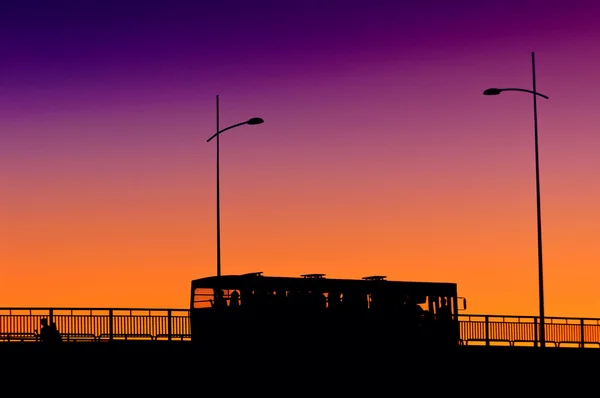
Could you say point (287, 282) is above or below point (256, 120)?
below

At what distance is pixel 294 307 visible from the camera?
33375mm

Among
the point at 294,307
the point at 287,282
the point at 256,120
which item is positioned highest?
the point at 256,120

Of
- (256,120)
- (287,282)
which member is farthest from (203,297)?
(256,120)

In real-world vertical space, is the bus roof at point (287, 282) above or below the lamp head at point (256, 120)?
below

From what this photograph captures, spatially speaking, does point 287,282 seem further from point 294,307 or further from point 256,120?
point 256,120

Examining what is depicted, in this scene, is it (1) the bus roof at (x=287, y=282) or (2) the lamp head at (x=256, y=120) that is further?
(2) the lamp head at (x=256, y=120)

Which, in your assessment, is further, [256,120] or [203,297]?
[256,120]

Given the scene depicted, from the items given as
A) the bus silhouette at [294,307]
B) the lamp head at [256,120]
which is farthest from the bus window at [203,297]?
the lamp head at [256,120]

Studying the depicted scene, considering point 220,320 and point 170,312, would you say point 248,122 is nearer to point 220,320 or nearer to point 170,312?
point 170,312

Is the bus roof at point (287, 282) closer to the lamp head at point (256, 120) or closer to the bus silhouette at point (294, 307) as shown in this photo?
the bus silhouette at point (294, 307)

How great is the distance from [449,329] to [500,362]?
226 cm

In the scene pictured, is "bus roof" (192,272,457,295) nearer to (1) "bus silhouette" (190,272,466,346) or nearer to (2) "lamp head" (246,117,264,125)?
(1) "bus silhouette" (190,272,466,346)

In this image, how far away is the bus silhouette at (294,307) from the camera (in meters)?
33.2

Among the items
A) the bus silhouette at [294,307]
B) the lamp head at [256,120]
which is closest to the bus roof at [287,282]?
the bus silhouette at [294,307]
